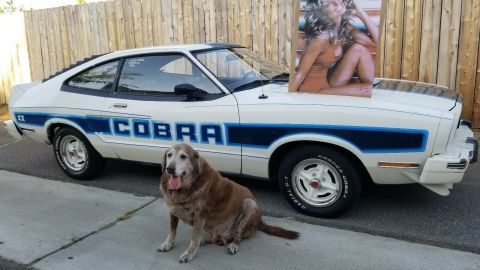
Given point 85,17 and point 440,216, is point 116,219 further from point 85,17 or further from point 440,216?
point 85,17

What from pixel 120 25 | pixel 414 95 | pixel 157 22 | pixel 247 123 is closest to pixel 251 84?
pixel 247 123

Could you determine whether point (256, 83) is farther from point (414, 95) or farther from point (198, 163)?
point (198, 163)

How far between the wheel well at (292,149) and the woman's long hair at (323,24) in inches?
40.2

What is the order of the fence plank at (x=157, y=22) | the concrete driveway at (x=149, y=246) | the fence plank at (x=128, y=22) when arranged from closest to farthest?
the concrete driveway at (x=149, y=246) < the fence plank at (x=157, y=22) < the fence plank at (x=128, y=22)

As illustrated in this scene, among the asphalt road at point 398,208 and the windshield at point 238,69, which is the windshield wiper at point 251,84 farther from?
the asphalt road at point 398,208

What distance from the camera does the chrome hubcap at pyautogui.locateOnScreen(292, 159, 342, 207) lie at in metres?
4.51

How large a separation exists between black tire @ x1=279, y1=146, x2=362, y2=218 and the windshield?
1055mm

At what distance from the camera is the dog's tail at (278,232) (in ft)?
13.9

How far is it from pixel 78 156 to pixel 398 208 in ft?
12.9

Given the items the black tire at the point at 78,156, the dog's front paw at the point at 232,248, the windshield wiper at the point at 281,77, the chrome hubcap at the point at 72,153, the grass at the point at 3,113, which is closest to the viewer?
the dog's front paw at the point at 232,248

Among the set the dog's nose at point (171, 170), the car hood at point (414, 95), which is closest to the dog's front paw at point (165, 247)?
the dog's nose at point (171, 170)

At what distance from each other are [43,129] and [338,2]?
157 inches

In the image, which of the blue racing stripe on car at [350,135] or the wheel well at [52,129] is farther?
the wheel well at [52,129]

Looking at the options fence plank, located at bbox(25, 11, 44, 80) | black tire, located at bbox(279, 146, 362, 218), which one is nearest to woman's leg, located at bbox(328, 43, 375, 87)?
black tire, located at bbox(279, 146, 362, 218)
